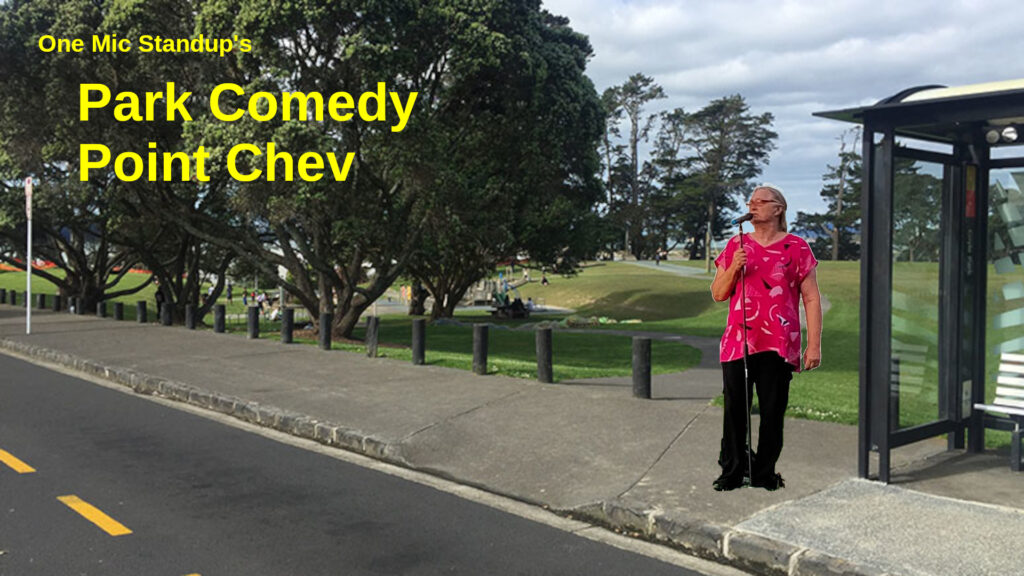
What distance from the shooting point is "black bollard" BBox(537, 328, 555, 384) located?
11.5 meters

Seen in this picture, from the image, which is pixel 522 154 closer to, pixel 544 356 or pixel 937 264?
pixel 544 356

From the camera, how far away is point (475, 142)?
79.2 feet

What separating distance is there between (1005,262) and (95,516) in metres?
7.67

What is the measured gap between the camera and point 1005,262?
7707mm

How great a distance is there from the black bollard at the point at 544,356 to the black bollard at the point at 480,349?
3.92 feet

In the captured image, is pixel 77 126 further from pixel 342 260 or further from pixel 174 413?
pixel 174 413

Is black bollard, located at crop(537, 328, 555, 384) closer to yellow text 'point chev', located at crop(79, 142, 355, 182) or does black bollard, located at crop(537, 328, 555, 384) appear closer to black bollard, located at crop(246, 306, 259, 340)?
yellow text 'point chev', located at crop(79, 142, 355, 182)

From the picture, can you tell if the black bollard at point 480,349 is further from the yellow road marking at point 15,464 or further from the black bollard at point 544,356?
the yellow road marking at point 15,464

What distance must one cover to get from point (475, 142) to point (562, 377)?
12673 mm

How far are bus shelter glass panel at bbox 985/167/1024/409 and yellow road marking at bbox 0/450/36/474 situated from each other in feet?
27.8

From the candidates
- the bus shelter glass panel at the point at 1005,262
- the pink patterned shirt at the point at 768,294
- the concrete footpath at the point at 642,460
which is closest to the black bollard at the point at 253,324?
the concrete footpath at the point at 642,460

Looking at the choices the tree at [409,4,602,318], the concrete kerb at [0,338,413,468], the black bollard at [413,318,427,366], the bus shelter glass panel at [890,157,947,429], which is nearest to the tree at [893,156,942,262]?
the bus shelter glass panel at [890,157,947,429]

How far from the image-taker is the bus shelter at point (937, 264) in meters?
6.45

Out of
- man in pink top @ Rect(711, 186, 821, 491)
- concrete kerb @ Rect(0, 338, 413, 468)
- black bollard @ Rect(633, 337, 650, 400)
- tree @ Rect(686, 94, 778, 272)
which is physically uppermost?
tree @ Rect(686, 94, 778, 272)
